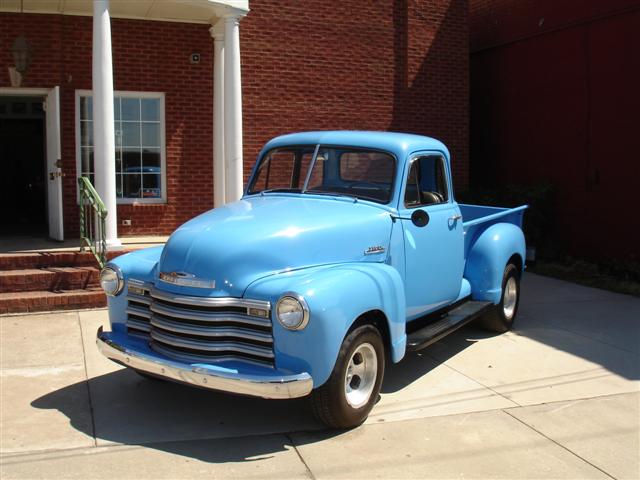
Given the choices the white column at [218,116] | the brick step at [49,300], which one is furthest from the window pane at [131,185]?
the brick step at [49,300]

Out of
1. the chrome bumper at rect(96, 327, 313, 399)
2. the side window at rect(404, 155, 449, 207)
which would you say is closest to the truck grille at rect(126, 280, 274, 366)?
the chrome bumper at rect(96, 327, 313, 399)

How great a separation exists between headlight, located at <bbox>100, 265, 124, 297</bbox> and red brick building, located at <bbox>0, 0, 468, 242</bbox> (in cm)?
523

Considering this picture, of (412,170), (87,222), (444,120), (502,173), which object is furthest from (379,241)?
(502,173)

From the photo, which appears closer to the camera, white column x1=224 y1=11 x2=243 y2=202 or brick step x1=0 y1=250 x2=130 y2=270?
brick step x1=0 y1=250 x2=130 y2=270

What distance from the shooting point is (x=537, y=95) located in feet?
41.4

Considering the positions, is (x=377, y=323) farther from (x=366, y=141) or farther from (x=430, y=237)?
(x=366, y=141)

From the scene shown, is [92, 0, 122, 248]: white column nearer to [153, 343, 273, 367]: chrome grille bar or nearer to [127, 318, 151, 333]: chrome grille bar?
[127, 318, 151, 333]: chrome grille bar

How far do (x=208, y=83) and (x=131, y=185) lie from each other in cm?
202

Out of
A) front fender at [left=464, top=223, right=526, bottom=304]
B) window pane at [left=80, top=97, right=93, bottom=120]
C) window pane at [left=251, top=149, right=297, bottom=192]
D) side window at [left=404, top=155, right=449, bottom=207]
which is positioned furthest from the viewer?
window pane at [left=80, top=97, right=93, bottom=120]

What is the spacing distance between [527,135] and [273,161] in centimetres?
814

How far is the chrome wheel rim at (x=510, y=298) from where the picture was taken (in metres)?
7.34

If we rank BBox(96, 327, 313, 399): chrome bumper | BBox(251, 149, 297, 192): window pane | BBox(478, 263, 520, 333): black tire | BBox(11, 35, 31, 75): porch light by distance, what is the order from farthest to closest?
1. BBox(11, 35, 31, 75): porch light
2. BBox(478, 263, 520, 333): black tire
3. BBox(251, 149, 297, 192): window pane
4. BBox(96, 327, 313, 399): chrome bumper

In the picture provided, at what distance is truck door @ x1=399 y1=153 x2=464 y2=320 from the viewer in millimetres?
5520

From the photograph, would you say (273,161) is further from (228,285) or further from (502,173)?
(502,173)
